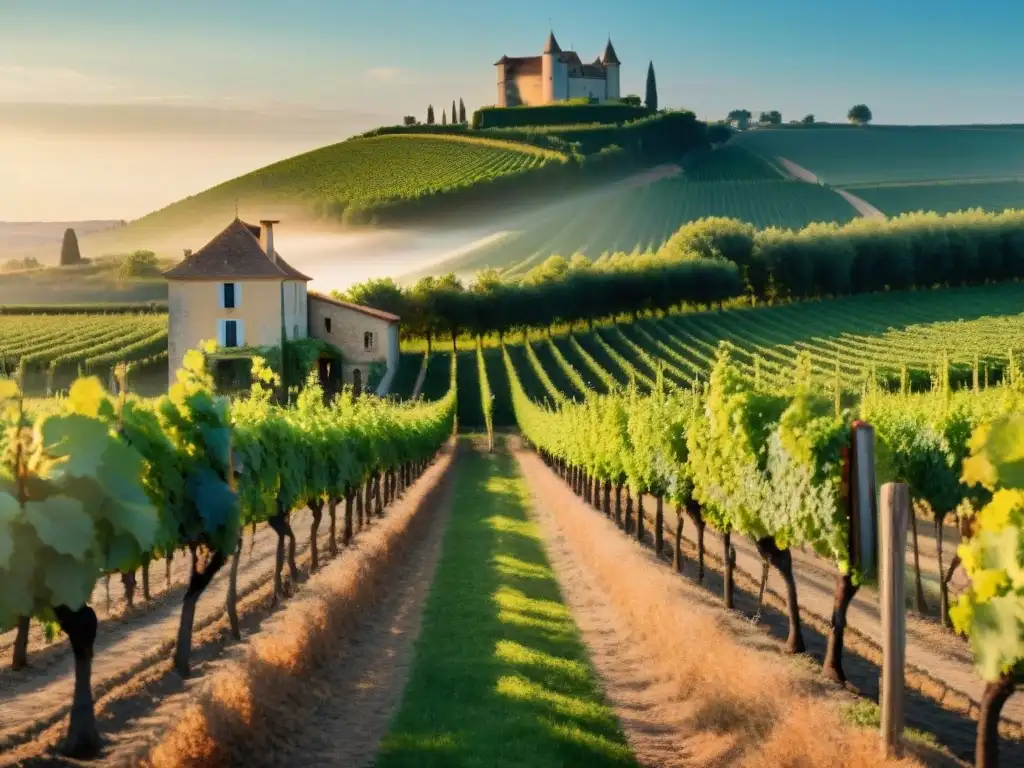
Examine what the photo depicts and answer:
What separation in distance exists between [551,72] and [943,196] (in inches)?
2980

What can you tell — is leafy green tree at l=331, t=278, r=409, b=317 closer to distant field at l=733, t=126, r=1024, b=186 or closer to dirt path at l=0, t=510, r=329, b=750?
dirt path at l=0, t=510, r=329, b=750

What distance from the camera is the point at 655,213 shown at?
428 feet

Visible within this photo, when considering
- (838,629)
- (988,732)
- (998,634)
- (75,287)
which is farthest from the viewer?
(75,287)

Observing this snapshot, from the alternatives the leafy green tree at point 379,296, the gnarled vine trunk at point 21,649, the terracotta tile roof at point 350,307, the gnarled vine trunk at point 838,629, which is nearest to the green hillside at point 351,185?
the leafy green tree at point 379,296

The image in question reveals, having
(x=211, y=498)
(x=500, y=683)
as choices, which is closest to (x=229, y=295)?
(x=211, y=498)

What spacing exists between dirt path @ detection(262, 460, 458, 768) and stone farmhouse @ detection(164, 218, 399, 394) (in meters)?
49.4

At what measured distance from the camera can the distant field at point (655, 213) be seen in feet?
384

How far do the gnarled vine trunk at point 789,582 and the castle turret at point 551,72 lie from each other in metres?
183

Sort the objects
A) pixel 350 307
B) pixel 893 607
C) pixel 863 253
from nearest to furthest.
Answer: pixel 893 607 → pixel 350 307 → pixel 863 253

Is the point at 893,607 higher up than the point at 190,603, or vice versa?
the point at 893,607

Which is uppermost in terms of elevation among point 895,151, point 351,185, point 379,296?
point 895,151

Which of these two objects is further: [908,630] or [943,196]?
[943,196]

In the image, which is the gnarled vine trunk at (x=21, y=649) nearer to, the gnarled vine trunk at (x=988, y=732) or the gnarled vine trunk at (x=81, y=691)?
the gnarled vine trunk at (x=81, y=691)

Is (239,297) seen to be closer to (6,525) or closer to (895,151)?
(6,525)
